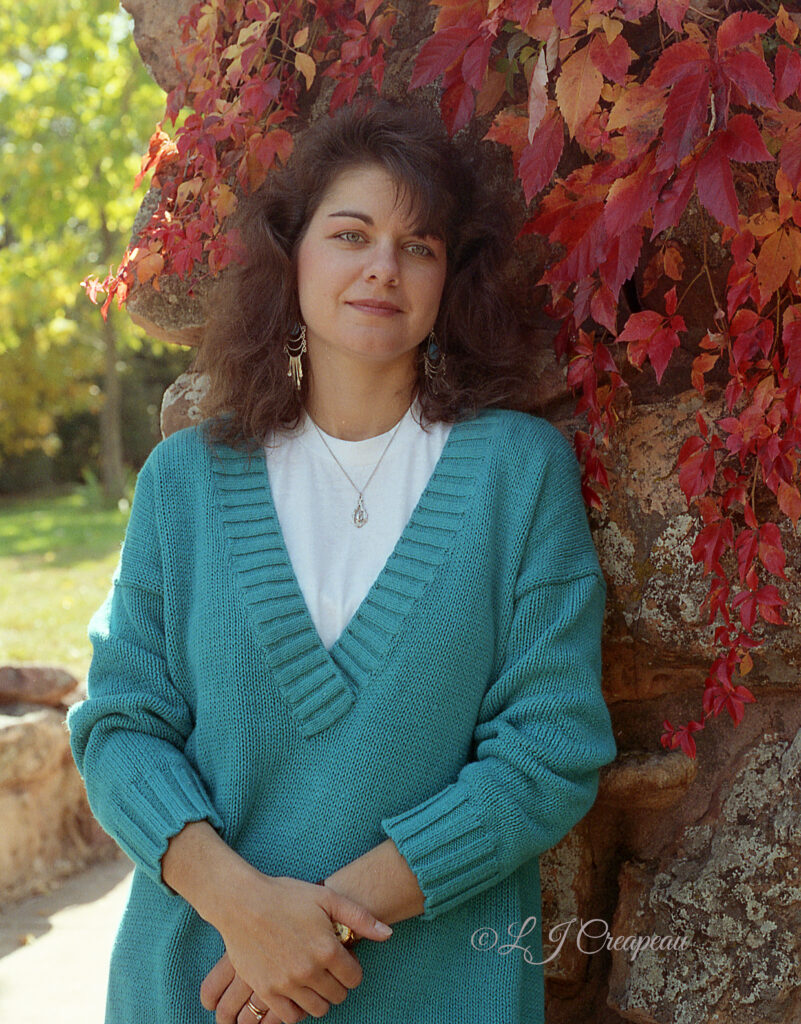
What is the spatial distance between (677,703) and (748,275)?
2.73 ft

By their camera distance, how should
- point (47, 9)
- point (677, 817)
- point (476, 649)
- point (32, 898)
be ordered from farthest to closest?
1. point (47, 9)
2. point (32, 898)
3. point (677, 817)
4. point (476, 649)

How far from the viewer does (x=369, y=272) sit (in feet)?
5.64

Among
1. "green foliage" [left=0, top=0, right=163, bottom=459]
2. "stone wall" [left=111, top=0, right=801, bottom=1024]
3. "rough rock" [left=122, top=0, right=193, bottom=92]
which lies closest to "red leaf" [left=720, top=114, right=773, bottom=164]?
"stone wall" [left=111, top=0, right=801, bottom=1024]

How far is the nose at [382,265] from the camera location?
172cm

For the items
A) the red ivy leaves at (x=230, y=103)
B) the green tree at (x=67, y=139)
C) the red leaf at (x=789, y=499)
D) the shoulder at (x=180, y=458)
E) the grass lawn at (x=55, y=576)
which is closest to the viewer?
the red leaf at (x=789, y=499)

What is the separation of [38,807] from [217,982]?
6.02 feet

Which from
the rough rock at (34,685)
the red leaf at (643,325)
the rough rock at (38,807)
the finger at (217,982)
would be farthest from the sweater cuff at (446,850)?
the rough rock at (34,685)

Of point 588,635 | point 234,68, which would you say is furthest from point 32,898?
point 234,68

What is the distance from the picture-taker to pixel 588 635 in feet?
5.45

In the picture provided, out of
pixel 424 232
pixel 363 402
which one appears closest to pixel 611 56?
pixel 424 232

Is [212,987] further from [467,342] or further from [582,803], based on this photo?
[467,342]

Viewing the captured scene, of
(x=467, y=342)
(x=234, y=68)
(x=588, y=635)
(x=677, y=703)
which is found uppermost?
(x=234, y=68)

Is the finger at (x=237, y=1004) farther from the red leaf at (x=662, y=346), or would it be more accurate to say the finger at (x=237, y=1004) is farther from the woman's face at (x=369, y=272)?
the red leaf at (x=662, y=346)

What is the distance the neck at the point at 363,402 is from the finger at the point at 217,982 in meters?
0.92
